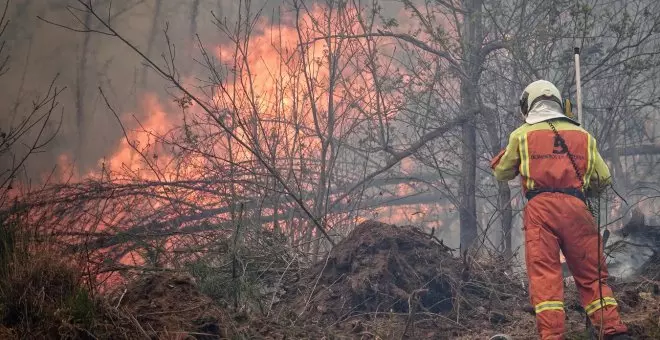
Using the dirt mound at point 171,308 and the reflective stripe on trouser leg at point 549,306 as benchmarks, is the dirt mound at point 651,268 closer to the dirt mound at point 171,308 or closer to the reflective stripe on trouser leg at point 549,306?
the reflective stripe on trouser leg at point 549,306

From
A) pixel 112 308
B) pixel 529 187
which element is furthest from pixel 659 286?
pixel 112 308

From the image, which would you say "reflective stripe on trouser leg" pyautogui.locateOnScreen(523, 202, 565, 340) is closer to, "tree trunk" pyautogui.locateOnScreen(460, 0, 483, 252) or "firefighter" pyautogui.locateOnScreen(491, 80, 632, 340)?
"firefighter" pyautogui.locateOnScreen(491, 80, 632, 340)

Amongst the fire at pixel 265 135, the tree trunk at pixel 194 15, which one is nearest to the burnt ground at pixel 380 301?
the fire at pixel 265 135

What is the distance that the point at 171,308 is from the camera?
4039 millimetres

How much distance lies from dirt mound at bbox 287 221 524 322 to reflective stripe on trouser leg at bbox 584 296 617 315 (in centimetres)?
126

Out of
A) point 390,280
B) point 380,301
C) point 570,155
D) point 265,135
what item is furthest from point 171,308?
point 265,135

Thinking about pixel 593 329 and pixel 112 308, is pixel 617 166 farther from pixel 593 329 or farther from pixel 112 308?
pixel 112 308

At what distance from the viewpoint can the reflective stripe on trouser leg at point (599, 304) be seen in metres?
4.15

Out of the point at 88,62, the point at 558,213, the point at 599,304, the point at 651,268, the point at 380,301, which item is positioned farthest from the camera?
the point at 88,62

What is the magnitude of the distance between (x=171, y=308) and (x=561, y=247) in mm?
2926

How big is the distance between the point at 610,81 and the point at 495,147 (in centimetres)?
318

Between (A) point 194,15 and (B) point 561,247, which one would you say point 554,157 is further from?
(A) point 194,15

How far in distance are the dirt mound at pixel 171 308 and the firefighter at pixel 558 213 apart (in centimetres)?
230

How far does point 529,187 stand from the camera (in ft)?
15.1
